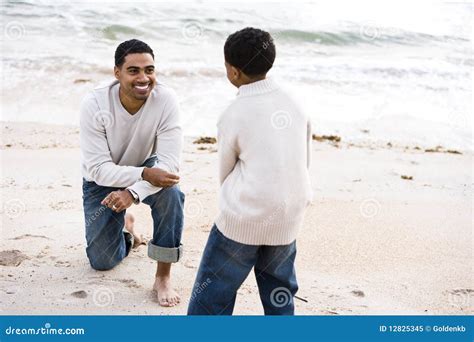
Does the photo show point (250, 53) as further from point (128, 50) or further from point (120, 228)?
point (120, 228)

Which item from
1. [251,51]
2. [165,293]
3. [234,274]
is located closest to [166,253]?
[165,293]

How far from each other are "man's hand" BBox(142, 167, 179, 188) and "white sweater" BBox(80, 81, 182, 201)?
0.06 metres

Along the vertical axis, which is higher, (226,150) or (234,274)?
(226,150)

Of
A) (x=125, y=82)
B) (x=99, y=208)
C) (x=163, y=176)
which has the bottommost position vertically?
(x=99, y=208)

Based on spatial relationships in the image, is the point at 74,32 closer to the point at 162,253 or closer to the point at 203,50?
the point at 203,50

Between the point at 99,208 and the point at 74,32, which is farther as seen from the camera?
the point at 74,32

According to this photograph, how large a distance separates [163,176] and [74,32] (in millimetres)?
8938

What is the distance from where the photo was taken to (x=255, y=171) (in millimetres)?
2215

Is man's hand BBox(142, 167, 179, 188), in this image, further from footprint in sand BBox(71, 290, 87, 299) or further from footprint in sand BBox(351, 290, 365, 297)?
footprint in sand BBox(351, 290, 365, 297)

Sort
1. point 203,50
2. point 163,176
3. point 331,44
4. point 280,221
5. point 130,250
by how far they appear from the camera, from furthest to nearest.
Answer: point 331,44 < point 203,50 < point 130,250 < point 163,176 < point 280,221

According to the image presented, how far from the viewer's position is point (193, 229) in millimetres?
3943

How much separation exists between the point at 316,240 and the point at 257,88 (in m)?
1.73
